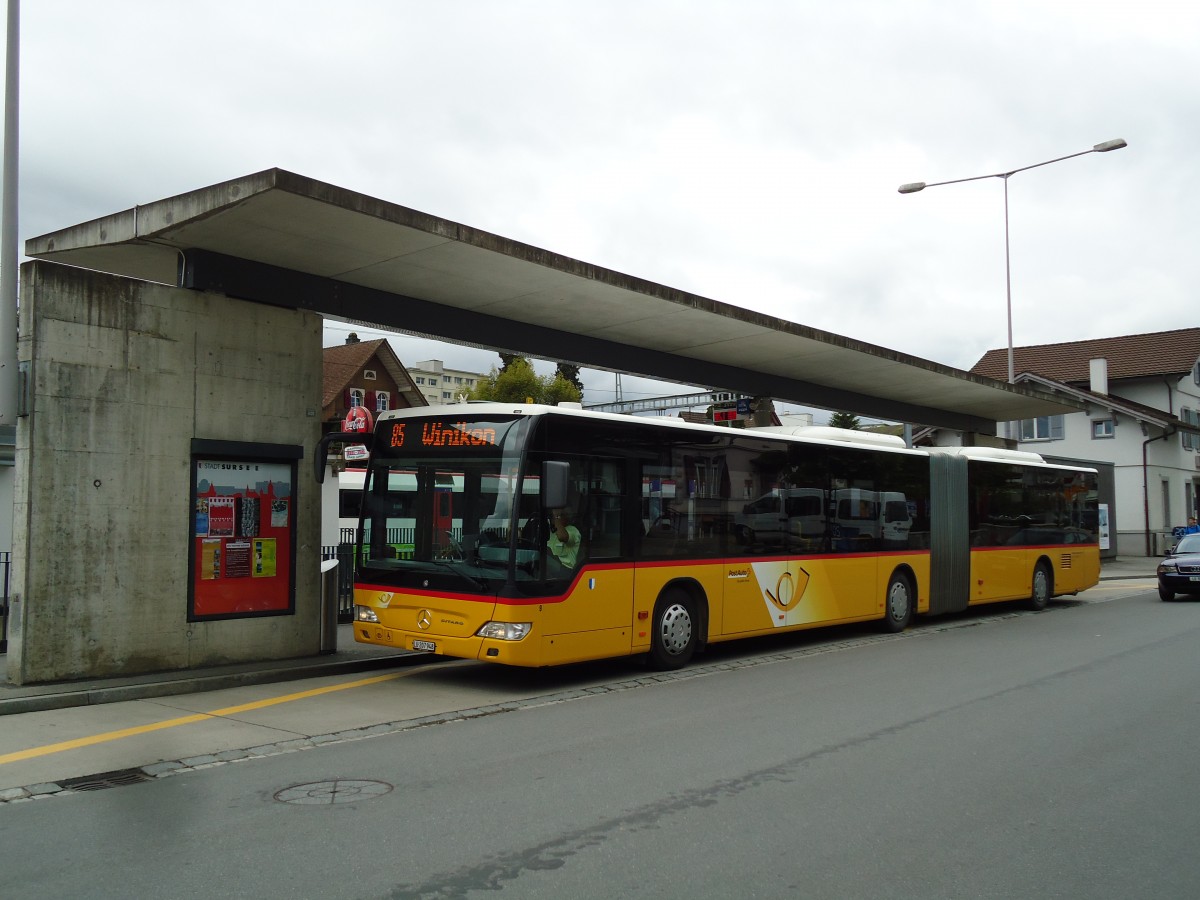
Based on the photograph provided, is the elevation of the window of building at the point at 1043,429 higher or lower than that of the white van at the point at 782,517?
higher

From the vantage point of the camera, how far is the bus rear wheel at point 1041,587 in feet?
67.7

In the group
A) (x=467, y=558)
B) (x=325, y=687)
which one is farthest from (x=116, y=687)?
(x=467, y=558)

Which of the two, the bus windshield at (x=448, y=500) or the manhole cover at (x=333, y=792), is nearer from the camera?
the manhole cover at (x=333, y=792)

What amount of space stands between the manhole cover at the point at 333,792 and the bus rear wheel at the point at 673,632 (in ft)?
18.0

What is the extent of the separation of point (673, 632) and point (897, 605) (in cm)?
599

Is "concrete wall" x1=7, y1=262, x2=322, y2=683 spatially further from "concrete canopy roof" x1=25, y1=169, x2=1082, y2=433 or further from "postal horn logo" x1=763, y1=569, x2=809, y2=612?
"postal horn logo" x1=763, y1=569, x2=809, y2=612

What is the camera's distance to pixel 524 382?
55500 millimetres

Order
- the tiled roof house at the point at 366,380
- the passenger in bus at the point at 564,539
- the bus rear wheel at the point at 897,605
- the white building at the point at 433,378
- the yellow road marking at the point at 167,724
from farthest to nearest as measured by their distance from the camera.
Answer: the white building at the point at 433,378
the tiled roof house at the point at 366,380
the bus rear wheel at the point at 897,605
the passenger in bus at the point at 564,539
the yellow road marking at the point at 167,724

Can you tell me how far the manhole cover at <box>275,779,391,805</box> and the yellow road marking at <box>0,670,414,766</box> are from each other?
2.41m

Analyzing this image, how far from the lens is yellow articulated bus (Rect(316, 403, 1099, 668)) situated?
410 inches

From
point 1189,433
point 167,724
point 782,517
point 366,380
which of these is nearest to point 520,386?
point 366,380

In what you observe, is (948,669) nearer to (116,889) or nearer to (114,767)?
(114,767)

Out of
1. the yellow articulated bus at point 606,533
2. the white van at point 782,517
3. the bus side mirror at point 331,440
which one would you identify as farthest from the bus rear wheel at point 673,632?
the bus side mirror at point 331,440

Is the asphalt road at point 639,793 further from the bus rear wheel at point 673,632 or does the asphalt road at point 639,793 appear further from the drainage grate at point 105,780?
the bus rear wheel at point 673,632
